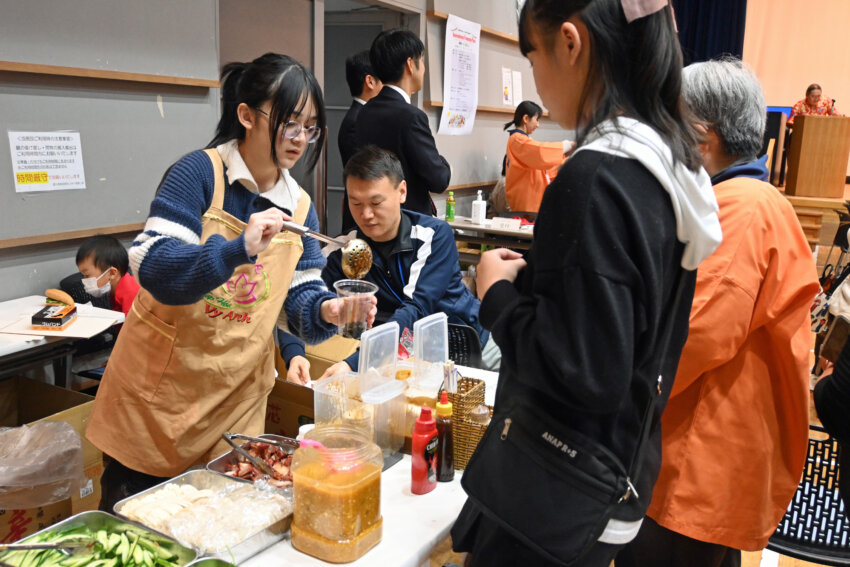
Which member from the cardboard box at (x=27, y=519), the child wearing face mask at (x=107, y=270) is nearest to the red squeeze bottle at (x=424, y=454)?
the cardboard box at (x=27, y=519)

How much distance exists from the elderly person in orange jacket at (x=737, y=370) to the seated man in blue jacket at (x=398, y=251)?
1070mm

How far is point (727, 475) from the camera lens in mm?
1585

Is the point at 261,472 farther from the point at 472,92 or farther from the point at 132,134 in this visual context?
the point at 472,92

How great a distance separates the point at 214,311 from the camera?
1.57 meters

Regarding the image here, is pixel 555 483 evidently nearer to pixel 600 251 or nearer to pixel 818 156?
pixel 600 251

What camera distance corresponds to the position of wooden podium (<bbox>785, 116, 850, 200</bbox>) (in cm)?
759

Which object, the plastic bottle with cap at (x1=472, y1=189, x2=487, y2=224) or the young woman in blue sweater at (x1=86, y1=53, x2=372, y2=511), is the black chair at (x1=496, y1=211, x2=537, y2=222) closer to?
the plastic bottle with cap at (x1=472, y1=189, x2=487, y2=224)

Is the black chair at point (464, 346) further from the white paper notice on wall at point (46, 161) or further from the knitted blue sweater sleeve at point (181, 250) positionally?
the white paper notice on wall at point (46, 161)

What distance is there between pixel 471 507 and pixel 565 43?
0.75 meters

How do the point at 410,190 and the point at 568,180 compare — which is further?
the point at 410,190

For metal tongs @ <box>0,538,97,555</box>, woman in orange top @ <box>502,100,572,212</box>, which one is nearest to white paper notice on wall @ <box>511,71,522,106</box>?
woman in orange top @ <box>502,100,572,212</box>

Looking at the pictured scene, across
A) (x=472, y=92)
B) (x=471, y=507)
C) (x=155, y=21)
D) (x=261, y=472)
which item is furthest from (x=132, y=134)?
(x=472, y=92)

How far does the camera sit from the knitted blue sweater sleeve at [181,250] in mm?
1385

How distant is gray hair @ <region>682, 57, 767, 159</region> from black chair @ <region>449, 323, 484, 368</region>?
109 cm
